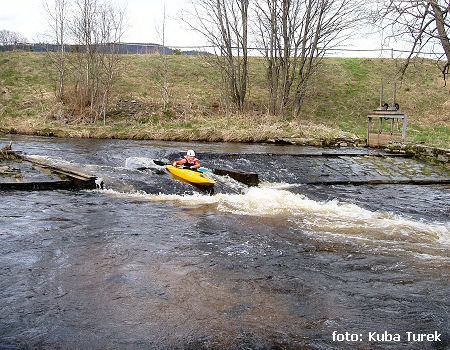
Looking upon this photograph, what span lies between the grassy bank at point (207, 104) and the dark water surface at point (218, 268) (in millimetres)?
11152

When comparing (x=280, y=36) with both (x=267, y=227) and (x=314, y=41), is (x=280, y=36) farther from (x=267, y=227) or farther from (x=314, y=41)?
(x=267, y=227)

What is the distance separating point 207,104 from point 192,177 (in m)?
19.1

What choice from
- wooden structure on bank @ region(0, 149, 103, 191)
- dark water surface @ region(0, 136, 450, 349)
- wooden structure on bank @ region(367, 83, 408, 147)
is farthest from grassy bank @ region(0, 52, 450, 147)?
dark water surface @ region(0, 136, 450, 349)

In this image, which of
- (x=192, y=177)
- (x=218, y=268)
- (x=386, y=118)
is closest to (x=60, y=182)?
(x=192, y=177)

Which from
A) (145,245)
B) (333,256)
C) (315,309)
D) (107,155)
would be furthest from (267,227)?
(107,155)

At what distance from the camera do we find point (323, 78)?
36.8m

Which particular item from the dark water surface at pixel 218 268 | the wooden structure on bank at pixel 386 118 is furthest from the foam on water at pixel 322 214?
the wooden structure on bank at pixel 386 118

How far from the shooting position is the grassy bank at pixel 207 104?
22625mm

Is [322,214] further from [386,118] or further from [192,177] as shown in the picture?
[386,118]

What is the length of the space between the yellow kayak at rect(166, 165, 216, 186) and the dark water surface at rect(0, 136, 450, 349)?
0.22 metres

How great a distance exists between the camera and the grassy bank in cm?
2262

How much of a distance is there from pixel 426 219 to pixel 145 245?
20.4 ft

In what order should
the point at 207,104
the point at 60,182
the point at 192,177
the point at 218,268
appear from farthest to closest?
the point at 207,104 → the point at 192,177 → the point at 60,182 → the point at 218,268

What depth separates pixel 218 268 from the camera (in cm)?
636
